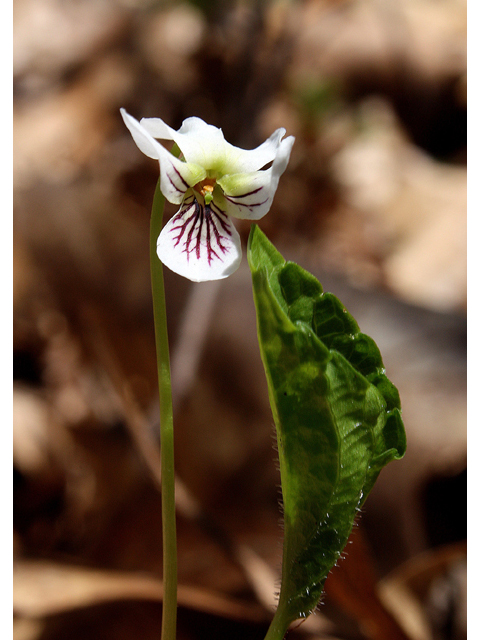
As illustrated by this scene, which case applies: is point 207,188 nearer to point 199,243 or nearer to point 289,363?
point 199,243

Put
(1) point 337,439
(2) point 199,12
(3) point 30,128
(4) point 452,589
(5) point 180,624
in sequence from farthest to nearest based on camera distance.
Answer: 1. (3) point 30,128
2. (2) point 199,12
3. (4) point 452,589
4. (5) point 180,624
5. (1) point 337,439

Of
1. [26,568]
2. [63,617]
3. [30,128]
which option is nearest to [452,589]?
[63,617]

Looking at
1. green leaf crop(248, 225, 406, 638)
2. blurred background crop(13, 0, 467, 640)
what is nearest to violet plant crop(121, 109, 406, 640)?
green leaf crop(248, 225, 406, 638)

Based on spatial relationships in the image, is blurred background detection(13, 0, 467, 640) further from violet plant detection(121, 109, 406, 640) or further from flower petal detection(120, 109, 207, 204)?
flower petal detection(120, 109, 207, 204)

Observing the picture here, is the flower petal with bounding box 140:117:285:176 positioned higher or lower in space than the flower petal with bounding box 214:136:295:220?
higher

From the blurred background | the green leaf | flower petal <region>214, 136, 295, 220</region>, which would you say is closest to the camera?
the green leaf

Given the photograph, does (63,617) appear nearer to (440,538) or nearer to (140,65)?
(440,538)

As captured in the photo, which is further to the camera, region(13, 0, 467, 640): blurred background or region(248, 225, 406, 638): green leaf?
region(13, 0, 467, 640): blurred background
